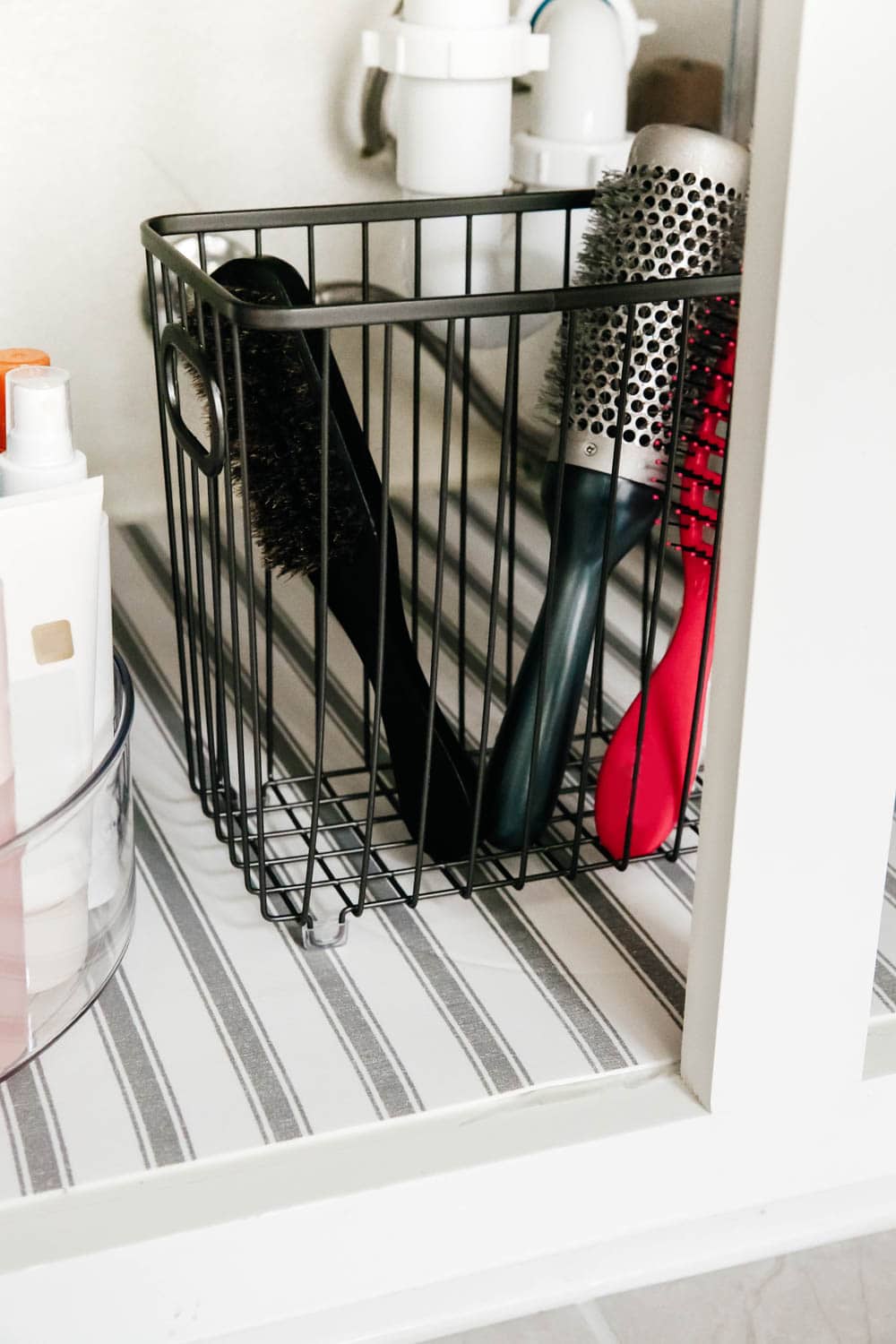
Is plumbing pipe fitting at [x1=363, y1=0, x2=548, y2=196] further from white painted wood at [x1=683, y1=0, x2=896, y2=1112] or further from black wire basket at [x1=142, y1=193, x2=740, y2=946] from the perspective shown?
white painted wood at [x1=683, y1=0, x2=896, y2=1112]

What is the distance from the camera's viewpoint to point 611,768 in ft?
1.58

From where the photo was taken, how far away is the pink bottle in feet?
1.23

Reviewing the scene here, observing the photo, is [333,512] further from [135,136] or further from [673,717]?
[135,136]

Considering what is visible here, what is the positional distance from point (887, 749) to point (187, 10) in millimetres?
500

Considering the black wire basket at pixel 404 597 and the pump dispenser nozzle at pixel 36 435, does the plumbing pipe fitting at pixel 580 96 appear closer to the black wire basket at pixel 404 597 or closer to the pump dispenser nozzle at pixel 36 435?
the black wire basket at pixel 404 597

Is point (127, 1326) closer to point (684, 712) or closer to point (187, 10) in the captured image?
point (684, 712)

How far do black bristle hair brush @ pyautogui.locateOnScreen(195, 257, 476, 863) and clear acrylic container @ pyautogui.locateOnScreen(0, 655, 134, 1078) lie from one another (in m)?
0.07

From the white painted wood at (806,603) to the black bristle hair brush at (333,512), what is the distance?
0.40 ft

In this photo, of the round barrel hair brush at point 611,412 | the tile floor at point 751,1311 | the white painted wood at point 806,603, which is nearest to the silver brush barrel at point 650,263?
the round barrel hair brush at point 611,412

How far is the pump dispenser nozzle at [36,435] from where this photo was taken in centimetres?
38

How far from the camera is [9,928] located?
1.28 ft

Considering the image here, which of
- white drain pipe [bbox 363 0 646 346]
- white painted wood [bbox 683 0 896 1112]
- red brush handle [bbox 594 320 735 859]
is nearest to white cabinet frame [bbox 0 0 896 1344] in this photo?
white painted wood [bbox 683 0 896 1112]

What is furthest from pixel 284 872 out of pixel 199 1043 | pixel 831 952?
pixel 831 952

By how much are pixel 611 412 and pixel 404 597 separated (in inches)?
8.5
